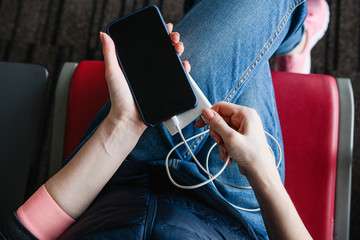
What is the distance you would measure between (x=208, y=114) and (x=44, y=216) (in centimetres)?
33

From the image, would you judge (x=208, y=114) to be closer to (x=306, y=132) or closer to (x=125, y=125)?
(x=125, y=125)

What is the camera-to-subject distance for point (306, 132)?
2.30ft

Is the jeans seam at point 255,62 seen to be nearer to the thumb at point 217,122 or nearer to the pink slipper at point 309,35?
the thumb at point 217,122

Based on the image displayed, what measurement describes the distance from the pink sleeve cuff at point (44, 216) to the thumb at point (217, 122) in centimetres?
30

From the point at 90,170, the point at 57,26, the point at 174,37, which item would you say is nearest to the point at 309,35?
the point at 174,37

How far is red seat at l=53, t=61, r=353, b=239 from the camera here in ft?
2.21

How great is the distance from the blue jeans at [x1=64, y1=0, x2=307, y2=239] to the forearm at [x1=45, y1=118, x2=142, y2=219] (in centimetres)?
7

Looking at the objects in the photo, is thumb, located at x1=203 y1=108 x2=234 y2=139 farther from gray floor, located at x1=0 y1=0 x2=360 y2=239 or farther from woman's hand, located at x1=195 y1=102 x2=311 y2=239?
gray floor, located at x1=0 y1=0 x2=360 y2=239

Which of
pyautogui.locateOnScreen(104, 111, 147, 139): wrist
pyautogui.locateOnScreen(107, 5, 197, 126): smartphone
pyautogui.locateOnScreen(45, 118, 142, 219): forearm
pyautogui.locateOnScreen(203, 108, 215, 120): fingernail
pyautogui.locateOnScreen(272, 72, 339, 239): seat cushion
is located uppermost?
pyautogui.locateOnScreen(107, 5, 197, 126): smartphone

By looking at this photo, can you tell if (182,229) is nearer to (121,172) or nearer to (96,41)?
(121,172)

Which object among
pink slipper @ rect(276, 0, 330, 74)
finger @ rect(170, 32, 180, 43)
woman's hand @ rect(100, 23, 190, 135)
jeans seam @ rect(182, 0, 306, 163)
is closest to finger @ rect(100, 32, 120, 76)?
woman's hand @ rect(100, 23, 190, 135)

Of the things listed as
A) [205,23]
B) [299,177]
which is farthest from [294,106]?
[205,23]

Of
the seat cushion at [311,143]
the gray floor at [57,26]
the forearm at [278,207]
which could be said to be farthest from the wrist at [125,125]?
the gray floor at [57,26]

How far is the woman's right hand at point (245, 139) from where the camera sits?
0.44m
